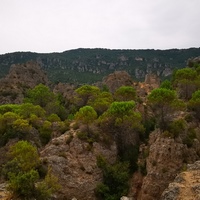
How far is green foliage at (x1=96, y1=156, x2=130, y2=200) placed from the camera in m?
47.4

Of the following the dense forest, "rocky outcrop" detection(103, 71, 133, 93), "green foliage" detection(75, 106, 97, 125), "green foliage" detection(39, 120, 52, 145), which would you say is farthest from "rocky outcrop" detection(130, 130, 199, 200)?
"rocky outcrop" detection(103, 71, 133, 93)

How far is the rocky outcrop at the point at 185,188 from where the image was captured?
30688 millimetres

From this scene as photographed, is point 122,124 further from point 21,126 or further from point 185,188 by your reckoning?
point 185,188

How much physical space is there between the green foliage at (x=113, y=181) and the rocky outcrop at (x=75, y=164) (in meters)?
1.32

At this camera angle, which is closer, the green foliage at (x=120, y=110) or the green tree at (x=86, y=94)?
the green foliage at (x=120, y=110)

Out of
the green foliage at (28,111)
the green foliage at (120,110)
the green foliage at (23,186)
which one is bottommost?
the green foliage at (23,186)

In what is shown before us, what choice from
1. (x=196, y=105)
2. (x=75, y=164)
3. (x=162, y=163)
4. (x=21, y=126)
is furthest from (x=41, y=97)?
(x=162, y=163)

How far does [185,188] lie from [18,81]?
351 feet

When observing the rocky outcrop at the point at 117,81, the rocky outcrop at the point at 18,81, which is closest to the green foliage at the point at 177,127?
the rocky outcrop at the point at 117,81

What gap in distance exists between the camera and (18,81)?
126875 mm

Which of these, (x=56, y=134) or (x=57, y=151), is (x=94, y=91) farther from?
(x=57, y=151)

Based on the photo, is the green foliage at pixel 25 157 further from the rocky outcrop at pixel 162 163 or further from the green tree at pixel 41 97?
the green tree at pixel 41 97

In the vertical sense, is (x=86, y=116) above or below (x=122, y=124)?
above

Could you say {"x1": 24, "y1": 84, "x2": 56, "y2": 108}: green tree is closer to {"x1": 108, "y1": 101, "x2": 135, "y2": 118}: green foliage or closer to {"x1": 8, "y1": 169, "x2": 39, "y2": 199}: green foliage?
{"x1": 108, "y1": 101, "x2": 135, "y2": 118}: green foliage
